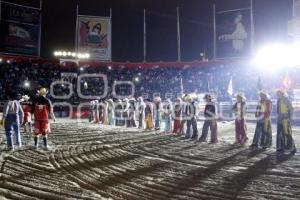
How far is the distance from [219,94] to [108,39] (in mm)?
11124

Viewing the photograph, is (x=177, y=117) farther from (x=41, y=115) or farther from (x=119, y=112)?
(x=41, y=115)

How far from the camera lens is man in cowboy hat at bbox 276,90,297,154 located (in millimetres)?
12148

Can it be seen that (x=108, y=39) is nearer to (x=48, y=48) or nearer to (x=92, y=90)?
(x=92, y=90)

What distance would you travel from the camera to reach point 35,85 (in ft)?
115

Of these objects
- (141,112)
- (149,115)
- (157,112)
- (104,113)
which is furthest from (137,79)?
(157,112)

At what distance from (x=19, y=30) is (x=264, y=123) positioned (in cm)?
2442

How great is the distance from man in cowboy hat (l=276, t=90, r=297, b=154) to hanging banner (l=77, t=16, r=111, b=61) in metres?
24.3

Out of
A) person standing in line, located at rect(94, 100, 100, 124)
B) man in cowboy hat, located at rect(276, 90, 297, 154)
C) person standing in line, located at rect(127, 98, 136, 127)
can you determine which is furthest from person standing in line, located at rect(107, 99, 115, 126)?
man in cowboy hat, located at rect(276, 90, 297, 154)

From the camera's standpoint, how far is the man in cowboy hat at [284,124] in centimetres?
1215

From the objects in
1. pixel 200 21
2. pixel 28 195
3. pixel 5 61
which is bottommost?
A: pixel 28 195

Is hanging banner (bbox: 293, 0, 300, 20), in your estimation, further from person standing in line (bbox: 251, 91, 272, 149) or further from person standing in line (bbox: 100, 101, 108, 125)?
person standing in line (bbox: 100, 101, 108, 125)

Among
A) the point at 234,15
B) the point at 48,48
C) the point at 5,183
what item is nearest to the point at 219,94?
the point at 234,15

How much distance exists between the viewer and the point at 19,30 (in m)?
31.7

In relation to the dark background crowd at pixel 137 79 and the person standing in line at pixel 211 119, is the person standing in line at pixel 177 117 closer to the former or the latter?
the person standing in line at pixel 211 119
